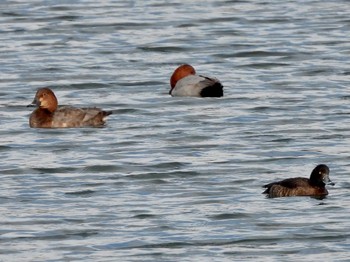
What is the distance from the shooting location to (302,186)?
49.9ft

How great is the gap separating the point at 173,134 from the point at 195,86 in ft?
9.25

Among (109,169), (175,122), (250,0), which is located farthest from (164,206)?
(250,0)

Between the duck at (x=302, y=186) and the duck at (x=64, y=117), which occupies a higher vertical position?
the duck at (x=302, y=186)

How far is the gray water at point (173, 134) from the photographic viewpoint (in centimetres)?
1391

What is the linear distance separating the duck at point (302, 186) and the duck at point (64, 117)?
15.1 feet

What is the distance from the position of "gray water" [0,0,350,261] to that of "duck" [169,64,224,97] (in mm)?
112

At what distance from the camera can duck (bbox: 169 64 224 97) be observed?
848 inches

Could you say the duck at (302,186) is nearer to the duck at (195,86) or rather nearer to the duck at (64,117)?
the duck at (64,117)

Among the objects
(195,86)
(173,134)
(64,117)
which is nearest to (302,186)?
(173,134)

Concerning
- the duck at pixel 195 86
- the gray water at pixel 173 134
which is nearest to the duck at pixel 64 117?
the gray water at pixel 173 134

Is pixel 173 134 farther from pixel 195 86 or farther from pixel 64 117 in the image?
pixel 195 86

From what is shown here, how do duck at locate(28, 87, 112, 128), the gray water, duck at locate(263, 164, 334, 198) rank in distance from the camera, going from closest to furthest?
the gray water → duck at locate(263, 164, 334, 198) → duck at locate(28, 87, 112, 128)

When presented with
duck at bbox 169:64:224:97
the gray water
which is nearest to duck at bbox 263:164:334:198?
the gray water

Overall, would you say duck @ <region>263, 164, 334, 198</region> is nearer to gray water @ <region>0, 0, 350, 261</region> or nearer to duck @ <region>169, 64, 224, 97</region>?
gray water @ <region>0, 0, 350, 261</region>
